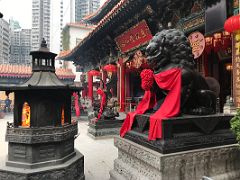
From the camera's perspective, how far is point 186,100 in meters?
2.91

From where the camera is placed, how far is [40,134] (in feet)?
10.8

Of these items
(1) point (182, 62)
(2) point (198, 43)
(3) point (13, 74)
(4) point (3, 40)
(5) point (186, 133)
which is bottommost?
(5) point (186, 133)

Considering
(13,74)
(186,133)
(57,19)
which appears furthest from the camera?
(57,19)

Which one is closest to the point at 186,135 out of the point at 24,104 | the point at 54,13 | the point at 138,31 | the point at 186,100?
the point at 186,100

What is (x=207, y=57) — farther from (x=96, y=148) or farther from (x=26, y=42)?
(x=26, y=42)

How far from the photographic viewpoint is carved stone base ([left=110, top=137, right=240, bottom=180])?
245 centimetres

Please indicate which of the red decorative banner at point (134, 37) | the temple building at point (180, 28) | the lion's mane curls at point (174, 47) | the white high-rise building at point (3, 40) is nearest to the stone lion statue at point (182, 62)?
the lion's mane curls at point (174, 47)

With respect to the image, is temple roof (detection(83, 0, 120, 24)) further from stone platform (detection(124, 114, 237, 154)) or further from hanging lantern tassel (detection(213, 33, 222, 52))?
stone platform (detection(124, 114, 237, 154))

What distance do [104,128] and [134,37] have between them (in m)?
4.19

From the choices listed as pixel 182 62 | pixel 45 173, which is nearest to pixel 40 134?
pixel 45 173

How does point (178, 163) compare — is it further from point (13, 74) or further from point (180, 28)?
point (13, 74)

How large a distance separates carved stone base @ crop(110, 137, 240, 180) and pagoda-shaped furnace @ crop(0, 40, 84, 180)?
94 centimetres

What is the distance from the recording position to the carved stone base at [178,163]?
8.04 ft

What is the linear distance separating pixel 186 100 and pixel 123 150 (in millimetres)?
1209
